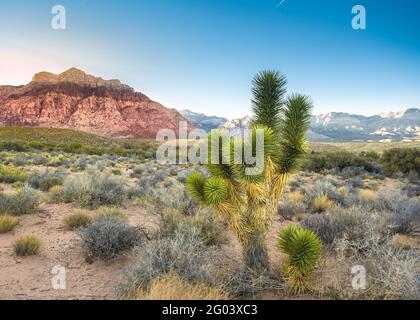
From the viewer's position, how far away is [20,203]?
8.37 m

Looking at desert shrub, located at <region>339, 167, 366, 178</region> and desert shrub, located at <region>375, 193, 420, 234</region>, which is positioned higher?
desert shrub, located at <region>375, 193, 420, 234</region>

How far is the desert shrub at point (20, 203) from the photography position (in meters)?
8.15

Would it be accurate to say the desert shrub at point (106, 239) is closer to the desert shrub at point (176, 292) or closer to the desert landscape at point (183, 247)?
the desert landscape at point (183, 247)

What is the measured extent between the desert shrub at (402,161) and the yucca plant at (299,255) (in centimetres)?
2201

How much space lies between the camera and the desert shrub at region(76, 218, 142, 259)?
5773 millimetres

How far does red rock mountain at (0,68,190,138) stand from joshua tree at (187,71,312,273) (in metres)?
119

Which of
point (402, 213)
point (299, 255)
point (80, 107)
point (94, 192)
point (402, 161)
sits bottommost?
point (402, 213)

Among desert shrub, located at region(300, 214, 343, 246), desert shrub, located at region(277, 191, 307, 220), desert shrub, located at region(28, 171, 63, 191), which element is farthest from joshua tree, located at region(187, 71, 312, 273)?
desert shrub, located at region(28, 171, 63, 191)

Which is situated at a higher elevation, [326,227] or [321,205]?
[326,227]

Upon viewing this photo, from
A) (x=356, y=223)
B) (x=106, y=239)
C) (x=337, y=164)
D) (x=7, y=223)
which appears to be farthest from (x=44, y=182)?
(x=337, y=164)

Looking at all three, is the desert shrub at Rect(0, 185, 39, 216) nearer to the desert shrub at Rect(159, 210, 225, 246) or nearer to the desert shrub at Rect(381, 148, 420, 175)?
the desert shrub at Rect(159, 210, 225, 246)

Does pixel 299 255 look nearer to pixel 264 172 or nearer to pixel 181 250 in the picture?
pixel 264 172

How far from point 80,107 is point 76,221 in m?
136
